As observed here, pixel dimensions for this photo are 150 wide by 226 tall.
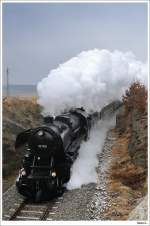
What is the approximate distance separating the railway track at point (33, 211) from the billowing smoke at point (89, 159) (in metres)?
0.74

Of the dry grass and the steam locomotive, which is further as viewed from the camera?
the steam locomotive

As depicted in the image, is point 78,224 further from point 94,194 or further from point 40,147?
point 40,147

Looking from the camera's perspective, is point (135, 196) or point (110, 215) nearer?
point (110, 215)

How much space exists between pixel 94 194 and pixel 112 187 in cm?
35

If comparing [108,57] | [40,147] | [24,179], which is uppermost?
[108,57]

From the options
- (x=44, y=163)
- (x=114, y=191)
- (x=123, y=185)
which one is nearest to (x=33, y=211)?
(x=44, y=163)

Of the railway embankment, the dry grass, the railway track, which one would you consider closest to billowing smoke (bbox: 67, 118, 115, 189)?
the railway embankment

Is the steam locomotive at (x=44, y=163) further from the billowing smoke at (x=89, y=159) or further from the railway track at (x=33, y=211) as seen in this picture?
the billowing smoke at (x=89, y=159)

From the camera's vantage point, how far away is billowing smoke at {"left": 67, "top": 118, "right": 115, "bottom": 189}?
8.22 metres

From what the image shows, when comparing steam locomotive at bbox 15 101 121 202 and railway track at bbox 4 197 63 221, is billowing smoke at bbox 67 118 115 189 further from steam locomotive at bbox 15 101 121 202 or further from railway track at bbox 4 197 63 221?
railway track at bbox 4 197 63 221

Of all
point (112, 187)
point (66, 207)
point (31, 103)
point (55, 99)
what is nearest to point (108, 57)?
point (55, 99)

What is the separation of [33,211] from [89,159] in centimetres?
247

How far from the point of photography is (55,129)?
772cm

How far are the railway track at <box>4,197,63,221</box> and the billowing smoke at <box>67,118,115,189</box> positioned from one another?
74 centimetres
